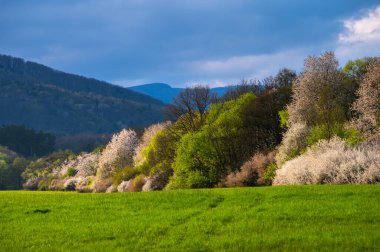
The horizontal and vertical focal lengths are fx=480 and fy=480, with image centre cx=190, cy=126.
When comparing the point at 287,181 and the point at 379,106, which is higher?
the point at 379,106

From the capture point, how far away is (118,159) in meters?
106

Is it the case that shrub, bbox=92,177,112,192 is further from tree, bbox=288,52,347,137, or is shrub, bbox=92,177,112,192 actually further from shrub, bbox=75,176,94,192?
tree, bbox=288,52,347,137

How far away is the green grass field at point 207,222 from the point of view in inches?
621

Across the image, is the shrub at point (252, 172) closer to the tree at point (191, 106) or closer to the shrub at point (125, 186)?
the tree at point (191, 106)

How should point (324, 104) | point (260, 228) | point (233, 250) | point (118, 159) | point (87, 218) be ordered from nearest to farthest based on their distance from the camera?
point (233, 250) < point (260, 228) < point (87, 218) < point (324, 104) < point (118, 159)

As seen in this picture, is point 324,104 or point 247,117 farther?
point 247,117

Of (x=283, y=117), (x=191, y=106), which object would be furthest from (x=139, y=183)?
(x=283, y=117)

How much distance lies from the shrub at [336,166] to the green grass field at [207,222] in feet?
28.6

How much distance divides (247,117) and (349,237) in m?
50.4

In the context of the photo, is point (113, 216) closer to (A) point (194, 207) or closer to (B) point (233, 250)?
(A) point (194, 207)

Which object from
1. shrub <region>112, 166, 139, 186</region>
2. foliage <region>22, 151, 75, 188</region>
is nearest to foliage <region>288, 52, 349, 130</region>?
shrub <region>112, 166, 139, 186</region>

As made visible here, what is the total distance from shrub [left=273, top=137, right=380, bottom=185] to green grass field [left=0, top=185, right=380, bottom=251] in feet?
28.6

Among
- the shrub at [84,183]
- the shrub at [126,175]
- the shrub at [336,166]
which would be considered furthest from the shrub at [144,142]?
the shrub at [336,166]

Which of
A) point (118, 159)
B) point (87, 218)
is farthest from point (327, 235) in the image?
point (118, 159)
